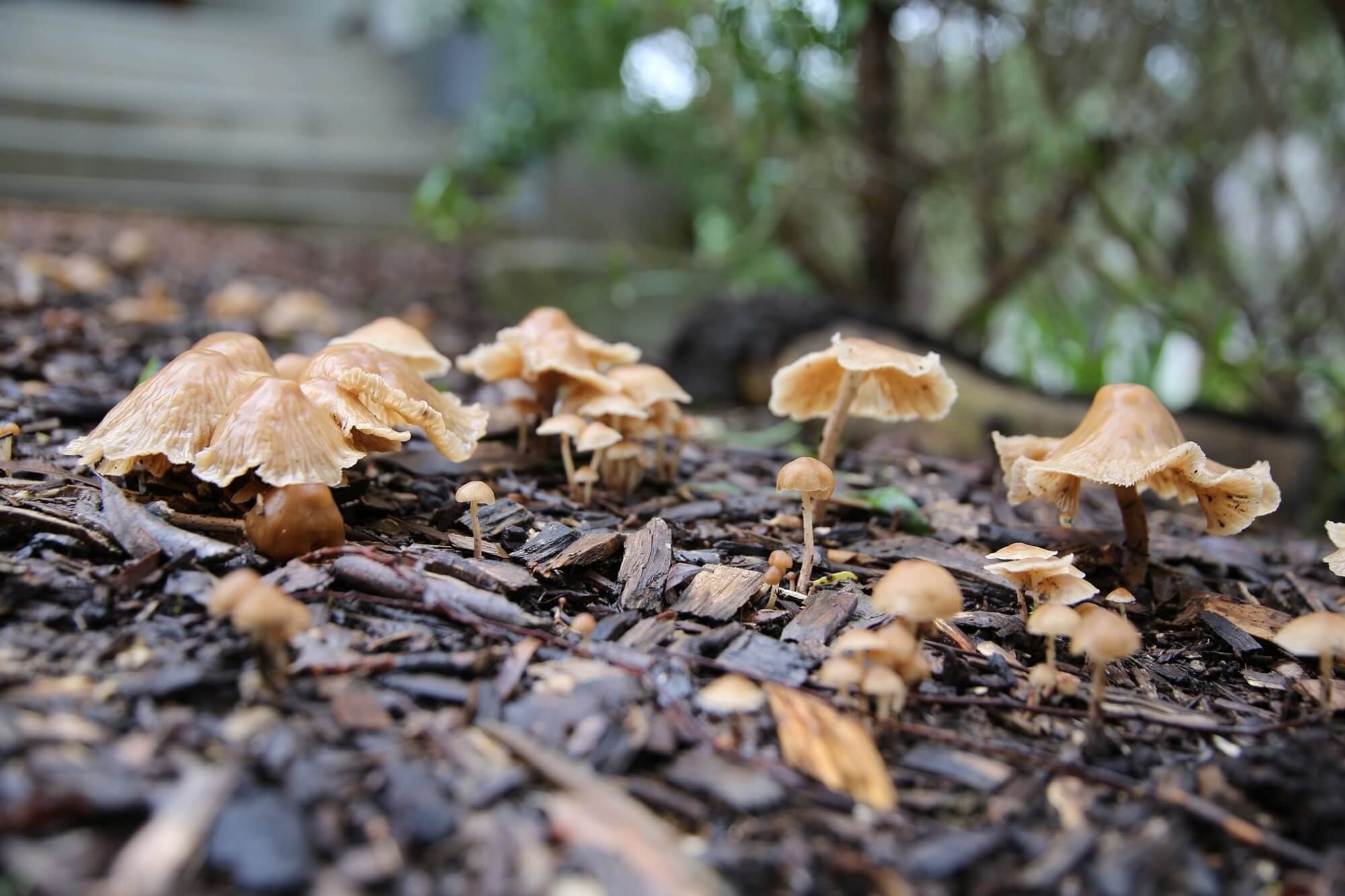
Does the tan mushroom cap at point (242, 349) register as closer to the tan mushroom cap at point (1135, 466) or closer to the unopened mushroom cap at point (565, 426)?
the unopened mushroom cap at point (565, 426)

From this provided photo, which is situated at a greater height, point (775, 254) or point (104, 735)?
point (775, 254)

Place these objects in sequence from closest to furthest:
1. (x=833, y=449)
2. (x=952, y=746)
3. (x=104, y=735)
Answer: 1. (x=104, y=735)
2. (x=952, y=746)
3. (x=833, y=449)

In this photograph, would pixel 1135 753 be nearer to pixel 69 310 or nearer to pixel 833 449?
pixel 833 449

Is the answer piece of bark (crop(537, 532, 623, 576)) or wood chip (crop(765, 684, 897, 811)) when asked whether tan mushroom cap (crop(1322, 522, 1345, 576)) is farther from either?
piece of bark (crop(537, 532, 623, 576))

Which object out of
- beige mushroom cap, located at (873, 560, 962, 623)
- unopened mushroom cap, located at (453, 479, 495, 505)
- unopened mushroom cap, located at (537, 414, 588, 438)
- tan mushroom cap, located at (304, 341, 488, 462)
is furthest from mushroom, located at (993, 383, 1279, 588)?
tan mushroom cap, located at (304, 341, 488, 462)

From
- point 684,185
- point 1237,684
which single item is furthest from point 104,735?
point 684,185

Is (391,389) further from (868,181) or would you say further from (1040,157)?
(868,181)
